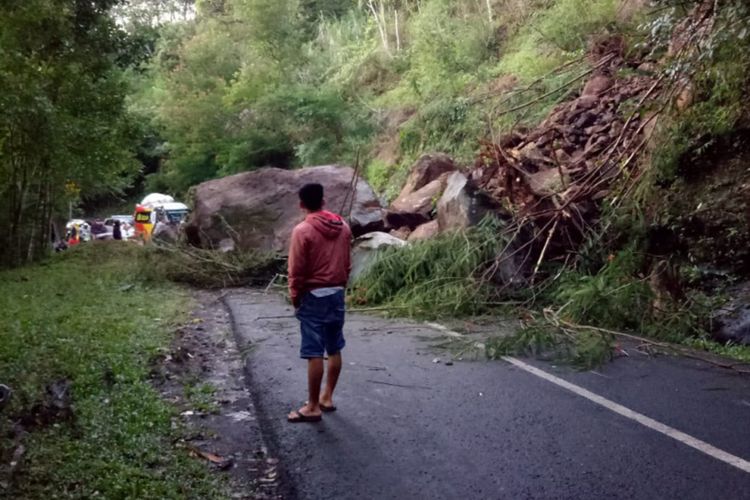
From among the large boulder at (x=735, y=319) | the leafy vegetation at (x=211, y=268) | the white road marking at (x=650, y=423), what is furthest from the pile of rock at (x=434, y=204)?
the white road marking at (x=650, y=423)

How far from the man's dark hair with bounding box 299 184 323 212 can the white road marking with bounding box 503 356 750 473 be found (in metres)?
2.62

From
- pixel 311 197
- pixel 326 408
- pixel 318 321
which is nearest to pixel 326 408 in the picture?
pixel 326 408

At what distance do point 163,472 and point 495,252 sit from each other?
720 centimetres

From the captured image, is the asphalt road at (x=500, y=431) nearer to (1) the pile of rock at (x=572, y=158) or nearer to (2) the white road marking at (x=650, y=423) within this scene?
(2) the white road marking at (x=650, y=423)

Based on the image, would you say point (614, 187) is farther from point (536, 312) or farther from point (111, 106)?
point (111, 106)

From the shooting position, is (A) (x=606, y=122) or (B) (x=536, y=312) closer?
(B) (x=536, y=312)

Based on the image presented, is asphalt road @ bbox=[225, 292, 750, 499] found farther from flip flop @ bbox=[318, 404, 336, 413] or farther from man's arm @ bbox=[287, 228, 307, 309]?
man's arm @ bbox=[287, 228, 307, 309]

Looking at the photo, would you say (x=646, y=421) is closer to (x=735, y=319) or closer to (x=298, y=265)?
(x=298, y=265)

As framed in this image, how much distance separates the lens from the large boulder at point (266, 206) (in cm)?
1672

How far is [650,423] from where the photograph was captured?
5.68m

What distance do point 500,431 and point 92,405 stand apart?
300 centimetres

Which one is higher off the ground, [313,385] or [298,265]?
[298,265]

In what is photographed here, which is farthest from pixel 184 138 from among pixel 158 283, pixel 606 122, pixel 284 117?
pixel 606 122

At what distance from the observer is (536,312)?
32.3 ft
